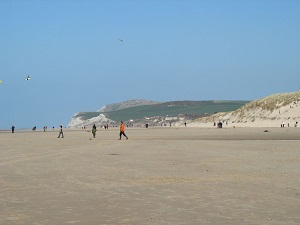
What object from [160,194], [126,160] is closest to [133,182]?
[160,194]

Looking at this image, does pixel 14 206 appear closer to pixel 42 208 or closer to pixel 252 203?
pixel 42 208

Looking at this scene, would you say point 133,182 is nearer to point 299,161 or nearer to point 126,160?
point 126,160

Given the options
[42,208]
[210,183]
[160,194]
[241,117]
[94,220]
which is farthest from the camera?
[241,117]

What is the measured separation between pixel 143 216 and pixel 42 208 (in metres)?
2.37

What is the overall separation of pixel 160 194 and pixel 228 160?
11081 mm

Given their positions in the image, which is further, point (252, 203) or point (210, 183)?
point (210, 183)

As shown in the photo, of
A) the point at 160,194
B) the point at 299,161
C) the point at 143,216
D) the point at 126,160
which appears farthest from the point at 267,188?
the point at 126,160

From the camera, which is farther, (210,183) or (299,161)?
(299,161)

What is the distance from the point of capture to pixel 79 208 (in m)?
10.7

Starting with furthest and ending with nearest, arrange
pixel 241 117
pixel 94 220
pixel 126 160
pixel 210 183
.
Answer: pixel 241 117, pixel 126 160, pixel 210 183, pixel 94 220

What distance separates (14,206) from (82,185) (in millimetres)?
3642

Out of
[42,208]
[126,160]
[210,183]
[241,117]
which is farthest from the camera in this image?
[241,117]

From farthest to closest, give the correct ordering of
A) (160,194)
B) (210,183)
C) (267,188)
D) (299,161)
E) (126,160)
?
(126,160)
(299,161)
(210,183)
(267,188)
(160,194)

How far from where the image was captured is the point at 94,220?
9406mm
